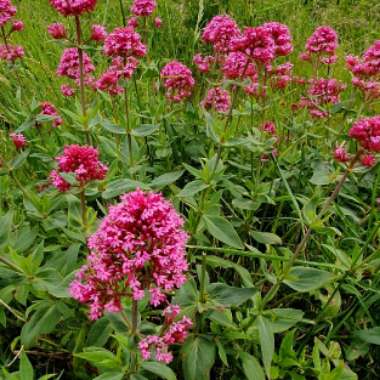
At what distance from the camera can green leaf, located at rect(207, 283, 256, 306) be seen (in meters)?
1.89

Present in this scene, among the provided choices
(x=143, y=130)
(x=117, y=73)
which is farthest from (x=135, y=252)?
(x=117, y=73)

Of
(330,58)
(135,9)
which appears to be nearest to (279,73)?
(330,58)

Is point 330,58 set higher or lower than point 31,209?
higher

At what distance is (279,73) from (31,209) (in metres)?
2.24

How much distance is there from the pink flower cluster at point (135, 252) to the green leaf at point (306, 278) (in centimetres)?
66

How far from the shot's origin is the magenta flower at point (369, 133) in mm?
1979

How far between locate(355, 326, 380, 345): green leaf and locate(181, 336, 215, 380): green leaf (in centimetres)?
68

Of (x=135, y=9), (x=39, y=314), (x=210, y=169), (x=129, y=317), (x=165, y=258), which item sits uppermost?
(x=135, y=9)

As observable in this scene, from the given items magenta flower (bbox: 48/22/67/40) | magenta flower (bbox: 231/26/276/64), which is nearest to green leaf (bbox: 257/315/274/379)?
magenta flower (bbox: 231/26/276/64)

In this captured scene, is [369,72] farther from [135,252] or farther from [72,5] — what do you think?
[135,252]

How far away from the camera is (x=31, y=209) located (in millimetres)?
2336

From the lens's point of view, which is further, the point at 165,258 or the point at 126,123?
the point at 126,123

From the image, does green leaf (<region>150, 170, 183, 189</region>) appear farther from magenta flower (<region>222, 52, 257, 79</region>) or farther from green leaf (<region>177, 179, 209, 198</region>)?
magenta flower (<region>222, 52, 257, 79</region>)

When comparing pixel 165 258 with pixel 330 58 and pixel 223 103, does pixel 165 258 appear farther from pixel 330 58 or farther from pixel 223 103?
pixel 330 58
